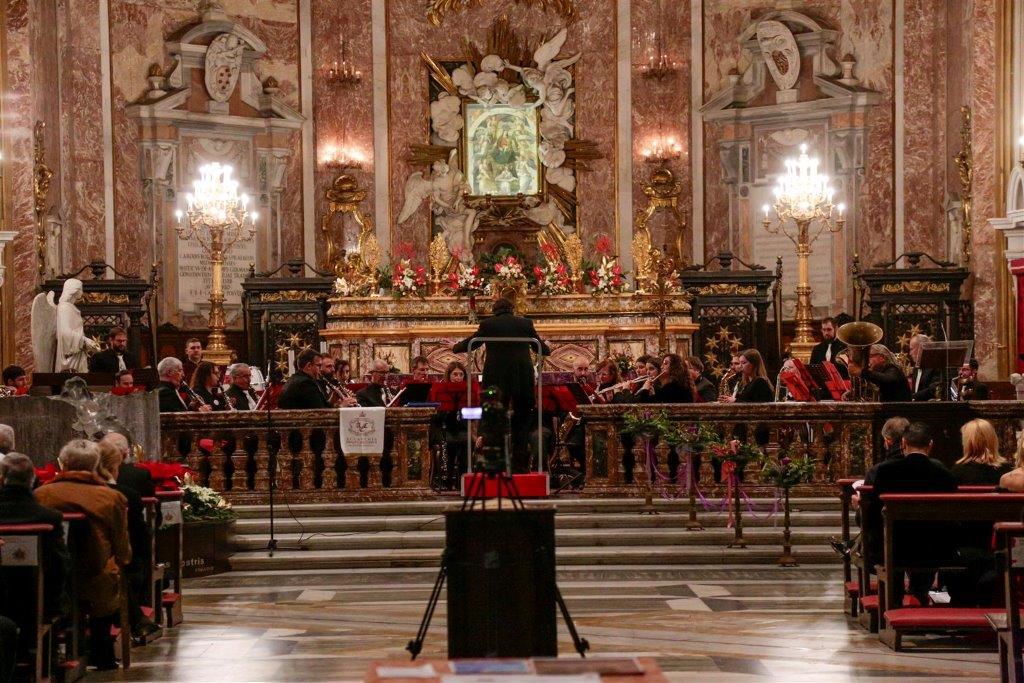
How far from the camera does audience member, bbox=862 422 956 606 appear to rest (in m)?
9.41

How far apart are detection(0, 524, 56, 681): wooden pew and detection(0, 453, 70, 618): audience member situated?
0.17 feet

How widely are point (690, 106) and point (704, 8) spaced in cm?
155

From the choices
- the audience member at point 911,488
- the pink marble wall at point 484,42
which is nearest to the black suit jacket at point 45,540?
the audience member at point 911,488

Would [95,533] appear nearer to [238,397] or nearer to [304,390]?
[304,390]

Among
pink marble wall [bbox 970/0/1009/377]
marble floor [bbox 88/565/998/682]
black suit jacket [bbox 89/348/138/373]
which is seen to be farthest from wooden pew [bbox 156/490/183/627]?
pink marble wall [bbox 970/0/1009/377]

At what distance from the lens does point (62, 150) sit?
906 inches

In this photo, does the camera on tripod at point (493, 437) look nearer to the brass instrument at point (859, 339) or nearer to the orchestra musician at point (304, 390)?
the orchestra musician at point (304, 390)

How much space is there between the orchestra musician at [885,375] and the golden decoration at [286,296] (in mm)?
10041

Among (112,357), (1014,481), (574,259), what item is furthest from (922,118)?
(1014,481)

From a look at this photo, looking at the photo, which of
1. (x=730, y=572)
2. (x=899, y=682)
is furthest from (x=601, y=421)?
(x=899, y=682)

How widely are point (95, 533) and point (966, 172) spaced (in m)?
16.2

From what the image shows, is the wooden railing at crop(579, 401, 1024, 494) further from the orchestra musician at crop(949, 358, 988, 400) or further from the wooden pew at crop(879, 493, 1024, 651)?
the wooden pew at crop(879, 493, 1024, 651)

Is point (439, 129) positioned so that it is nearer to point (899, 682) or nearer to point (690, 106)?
point (690, 106)

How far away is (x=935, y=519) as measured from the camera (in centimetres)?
902
